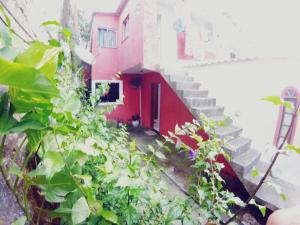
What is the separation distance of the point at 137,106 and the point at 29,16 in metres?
6.70

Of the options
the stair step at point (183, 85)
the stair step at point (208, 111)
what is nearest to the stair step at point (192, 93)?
the stair step at point (183, 85)

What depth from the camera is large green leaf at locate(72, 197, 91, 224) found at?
2.18 ft

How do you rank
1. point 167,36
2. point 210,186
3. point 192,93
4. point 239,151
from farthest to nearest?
point 167,36, point 192,93, point 239,151, point 210,186

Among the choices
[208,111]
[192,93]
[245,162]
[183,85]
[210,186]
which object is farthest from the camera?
[183,85]

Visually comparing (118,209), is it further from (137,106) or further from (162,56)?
(137,106)

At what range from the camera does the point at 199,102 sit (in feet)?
13.2

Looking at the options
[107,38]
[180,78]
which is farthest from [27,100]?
[107,38]

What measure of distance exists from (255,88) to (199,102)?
1173mm

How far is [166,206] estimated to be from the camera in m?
1.11

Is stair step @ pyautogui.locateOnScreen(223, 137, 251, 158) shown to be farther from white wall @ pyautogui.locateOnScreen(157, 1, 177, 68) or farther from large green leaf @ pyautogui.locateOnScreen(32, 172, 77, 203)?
white wall @ pyautogui.locateOnScreen(157, 1, 177, 68)

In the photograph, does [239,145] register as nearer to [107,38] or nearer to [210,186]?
[210,186]

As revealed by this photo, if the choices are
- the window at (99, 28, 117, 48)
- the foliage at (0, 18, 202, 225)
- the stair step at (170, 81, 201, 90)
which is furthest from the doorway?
the foliage at (0, 18, 202, 225)

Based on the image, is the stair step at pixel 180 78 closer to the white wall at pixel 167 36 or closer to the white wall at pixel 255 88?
the white wall at pixel 255 88

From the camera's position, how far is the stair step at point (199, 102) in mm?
3882
